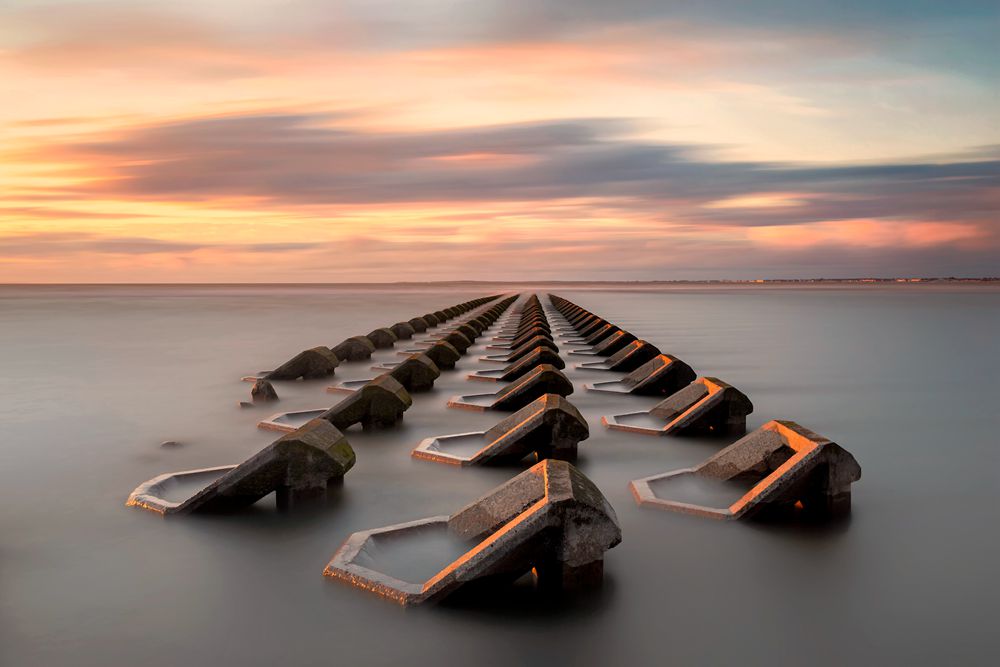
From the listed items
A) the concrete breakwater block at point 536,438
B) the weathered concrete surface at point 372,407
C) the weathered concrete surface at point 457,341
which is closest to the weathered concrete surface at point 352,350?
the weathered concrete surface at point 457,341

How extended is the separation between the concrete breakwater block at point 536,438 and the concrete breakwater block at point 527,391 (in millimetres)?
2483

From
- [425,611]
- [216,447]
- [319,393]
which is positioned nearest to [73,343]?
[319,393]

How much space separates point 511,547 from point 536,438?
148 inches

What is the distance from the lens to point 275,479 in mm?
6656

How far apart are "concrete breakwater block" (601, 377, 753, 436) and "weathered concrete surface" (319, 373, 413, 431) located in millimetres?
2608

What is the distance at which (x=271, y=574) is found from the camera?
5.34 m

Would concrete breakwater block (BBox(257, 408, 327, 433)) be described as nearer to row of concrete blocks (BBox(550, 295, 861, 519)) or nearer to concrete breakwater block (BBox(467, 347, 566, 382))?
Answer: row of concrete blocks (BBox(550, 295, 861, 519))

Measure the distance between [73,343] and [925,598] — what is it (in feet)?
93.6

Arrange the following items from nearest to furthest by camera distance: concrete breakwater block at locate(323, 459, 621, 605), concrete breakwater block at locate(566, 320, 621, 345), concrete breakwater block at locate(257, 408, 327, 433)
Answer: concrete breakwater block at locate(323, 459, 621, 605)
concrete breakwater block at locate(257, 408, 327, 433)
concrete breakwater block at locate(566, 320, 621, 345)

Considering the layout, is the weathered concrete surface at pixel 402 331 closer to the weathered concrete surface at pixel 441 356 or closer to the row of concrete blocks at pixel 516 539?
the weathered concrete surface at pixel 441 356

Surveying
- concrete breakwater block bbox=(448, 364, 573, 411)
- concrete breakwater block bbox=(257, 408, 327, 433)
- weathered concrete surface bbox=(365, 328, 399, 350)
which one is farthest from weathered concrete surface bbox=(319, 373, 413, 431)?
weathered concrete surface bbox=(365, 328, 399, 350)

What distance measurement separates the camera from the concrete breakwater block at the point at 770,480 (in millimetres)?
6398

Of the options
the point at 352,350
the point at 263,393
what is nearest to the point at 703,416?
the point at 263,393

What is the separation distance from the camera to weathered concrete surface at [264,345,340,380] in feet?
52.7
